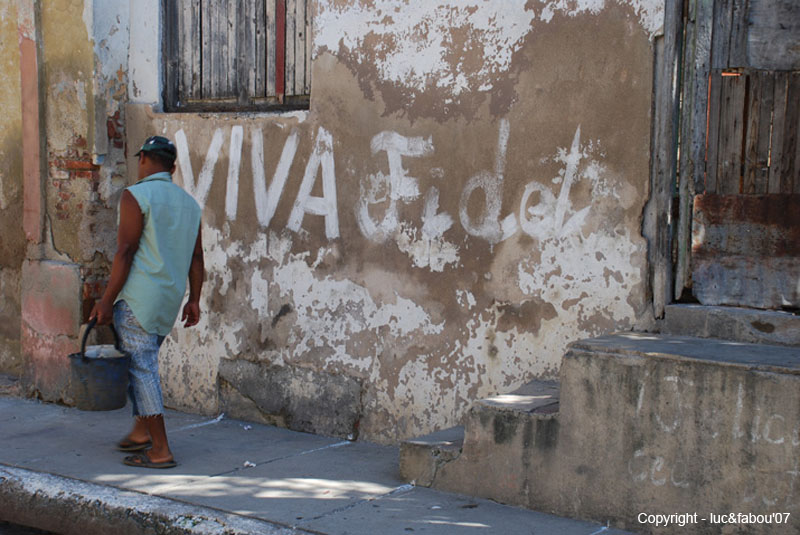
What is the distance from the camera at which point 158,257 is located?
4684mm

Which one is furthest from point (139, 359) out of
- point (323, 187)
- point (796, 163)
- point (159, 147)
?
point (796, 163)

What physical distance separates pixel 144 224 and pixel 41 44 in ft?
8.21

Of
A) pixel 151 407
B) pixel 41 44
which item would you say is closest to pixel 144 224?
pixel 151 407

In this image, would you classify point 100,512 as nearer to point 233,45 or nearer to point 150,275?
point 150,275

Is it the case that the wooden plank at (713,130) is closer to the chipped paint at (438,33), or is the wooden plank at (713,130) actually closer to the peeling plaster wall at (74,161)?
the chipped paint at (438,33)

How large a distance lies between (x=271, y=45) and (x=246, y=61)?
24cm

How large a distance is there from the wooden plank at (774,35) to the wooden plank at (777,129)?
0.07 m

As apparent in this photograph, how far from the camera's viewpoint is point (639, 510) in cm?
387

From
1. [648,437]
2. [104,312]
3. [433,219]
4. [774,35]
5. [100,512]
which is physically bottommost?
[100,512]

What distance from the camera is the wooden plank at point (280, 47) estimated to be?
19.4 feet

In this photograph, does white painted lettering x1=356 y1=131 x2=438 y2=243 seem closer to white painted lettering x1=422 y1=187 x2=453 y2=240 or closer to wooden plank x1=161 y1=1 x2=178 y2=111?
white painted lettering x1=422 y1=187 x2=453 y2=240

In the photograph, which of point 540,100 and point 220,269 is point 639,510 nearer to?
point 540,100

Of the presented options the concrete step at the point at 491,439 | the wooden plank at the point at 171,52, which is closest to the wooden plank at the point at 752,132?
the concrete step at the point at 491,439

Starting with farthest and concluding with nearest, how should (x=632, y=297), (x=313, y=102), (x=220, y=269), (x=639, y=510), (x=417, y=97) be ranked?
1. (x=220, y=269)
2. (x=313, y=102)
3. (x=417, y=97)
4. (x=632, y=297)
5. (x=639, y=510)
